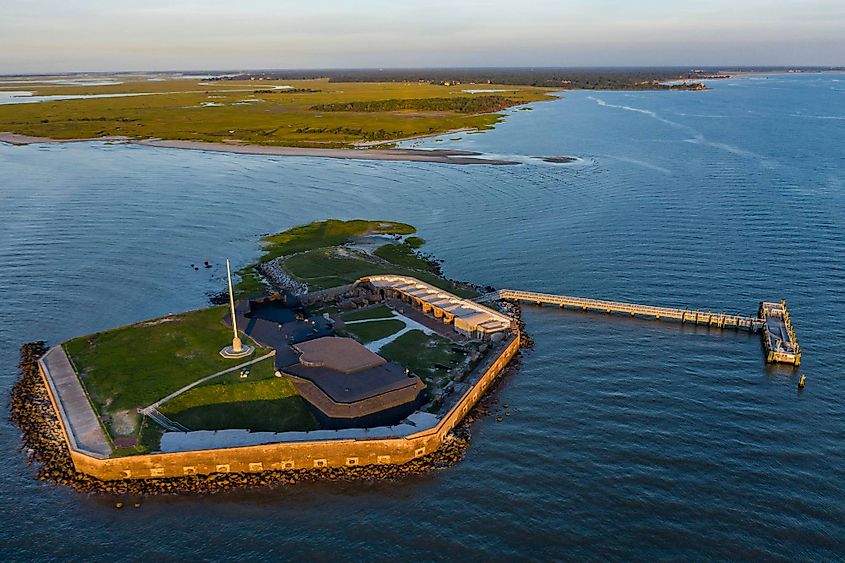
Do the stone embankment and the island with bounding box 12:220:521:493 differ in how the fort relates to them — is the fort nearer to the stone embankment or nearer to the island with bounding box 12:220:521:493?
the island with bounding box 12:220:521:493

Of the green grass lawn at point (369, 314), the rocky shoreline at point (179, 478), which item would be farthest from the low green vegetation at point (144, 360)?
the green grass lawn at point (369, 314)

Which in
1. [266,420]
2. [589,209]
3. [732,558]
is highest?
[589,209]

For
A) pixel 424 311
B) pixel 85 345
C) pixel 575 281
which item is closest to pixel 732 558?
pixel 424 311

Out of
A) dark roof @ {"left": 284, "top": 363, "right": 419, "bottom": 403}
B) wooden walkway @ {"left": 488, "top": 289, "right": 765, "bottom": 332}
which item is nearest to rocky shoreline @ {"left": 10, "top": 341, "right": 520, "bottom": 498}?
dark roof @ {"left": 284, "top": 363, "right": 419, "bottom": 403}

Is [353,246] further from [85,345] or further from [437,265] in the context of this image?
[85,345]

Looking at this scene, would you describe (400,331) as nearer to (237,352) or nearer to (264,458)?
(237,352)

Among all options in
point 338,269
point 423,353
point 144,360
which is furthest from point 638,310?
point 144,360

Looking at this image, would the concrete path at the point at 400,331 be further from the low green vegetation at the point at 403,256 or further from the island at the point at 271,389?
the low green vegetation at the point at 403,256
